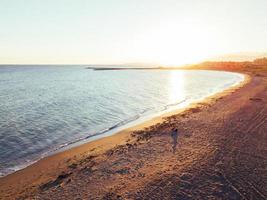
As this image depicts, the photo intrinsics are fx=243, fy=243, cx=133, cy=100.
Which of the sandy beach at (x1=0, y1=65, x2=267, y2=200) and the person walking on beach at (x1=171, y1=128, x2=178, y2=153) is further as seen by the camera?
the person walking on beach at (x1=171, y1=128, x2=178, y2=153)

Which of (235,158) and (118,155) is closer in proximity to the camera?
(235,158)

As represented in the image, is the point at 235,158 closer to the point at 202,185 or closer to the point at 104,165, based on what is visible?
the point at 202,185

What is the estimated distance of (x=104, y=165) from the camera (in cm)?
1115

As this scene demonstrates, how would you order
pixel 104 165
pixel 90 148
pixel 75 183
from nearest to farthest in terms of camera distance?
pixel 75 183
pixel 104 165
pixel 90 148

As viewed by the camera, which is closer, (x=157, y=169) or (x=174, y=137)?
(x=157, y=169)

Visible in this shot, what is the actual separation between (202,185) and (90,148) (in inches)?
288

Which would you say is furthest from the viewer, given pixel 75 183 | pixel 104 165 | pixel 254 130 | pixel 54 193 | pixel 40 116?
pixel 40 116

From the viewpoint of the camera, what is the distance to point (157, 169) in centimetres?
1036

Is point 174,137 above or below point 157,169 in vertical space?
below

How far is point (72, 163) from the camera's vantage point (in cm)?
1186

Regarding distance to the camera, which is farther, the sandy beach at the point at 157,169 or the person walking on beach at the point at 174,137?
the person walking on beach at the point at 174,137

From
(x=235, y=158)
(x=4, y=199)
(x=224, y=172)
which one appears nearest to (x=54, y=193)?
(x=4, y=199)

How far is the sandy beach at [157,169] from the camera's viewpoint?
28.3ft

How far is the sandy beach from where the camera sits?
8.63 meters
